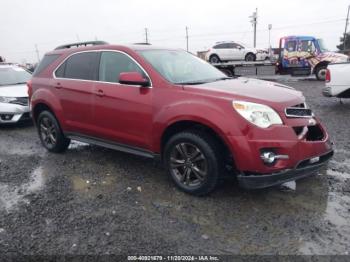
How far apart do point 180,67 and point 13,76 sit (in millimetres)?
6623

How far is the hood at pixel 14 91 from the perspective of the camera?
813 cm

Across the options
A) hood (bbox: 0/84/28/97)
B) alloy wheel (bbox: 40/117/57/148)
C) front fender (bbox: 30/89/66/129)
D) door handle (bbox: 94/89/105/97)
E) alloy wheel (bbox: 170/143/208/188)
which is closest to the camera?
alloy wheel (bbox: 170/143/208/188)

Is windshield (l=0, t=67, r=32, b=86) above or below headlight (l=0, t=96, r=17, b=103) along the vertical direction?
above

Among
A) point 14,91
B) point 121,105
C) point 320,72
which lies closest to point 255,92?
point 121,105

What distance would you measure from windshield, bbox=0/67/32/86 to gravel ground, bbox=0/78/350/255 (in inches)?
182

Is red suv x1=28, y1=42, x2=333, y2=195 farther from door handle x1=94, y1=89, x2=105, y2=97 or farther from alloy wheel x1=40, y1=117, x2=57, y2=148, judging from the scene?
alloy wheel x1=40, y1=117, x2=57, y2=148

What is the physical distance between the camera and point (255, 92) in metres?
3.78

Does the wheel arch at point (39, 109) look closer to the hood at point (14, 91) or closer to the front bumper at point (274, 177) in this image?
the hood at point (14, 91)

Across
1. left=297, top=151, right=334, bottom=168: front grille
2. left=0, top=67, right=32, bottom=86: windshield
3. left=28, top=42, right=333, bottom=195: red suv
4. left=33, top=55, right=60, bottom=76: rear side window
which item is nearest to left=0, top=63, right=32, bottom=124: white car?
left=0, top=67, right=32, bottom=86: windshield

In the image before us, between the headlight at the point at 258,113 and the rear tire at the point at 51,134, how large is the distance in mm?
3355

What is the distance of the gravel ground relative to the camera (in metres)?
3.04

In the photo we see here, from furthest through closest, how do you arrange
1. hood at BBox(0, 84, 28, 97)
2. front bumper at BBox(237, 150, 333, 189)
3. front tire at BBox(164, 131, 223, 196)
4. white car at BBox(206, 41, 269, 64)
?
white car at BBox(206, 41, 269, 64) < hood at BBox(0, 84, 28, 97) < front tire at BBox(164, 131, 223, 196) < front bumper at BBox(237, 150, 333, 189)

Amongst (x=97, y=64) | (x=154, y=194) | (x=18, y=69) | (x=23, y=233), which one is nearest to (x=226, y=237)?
(x=154, y=194)

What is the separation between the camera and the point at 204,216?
11.6 feet
